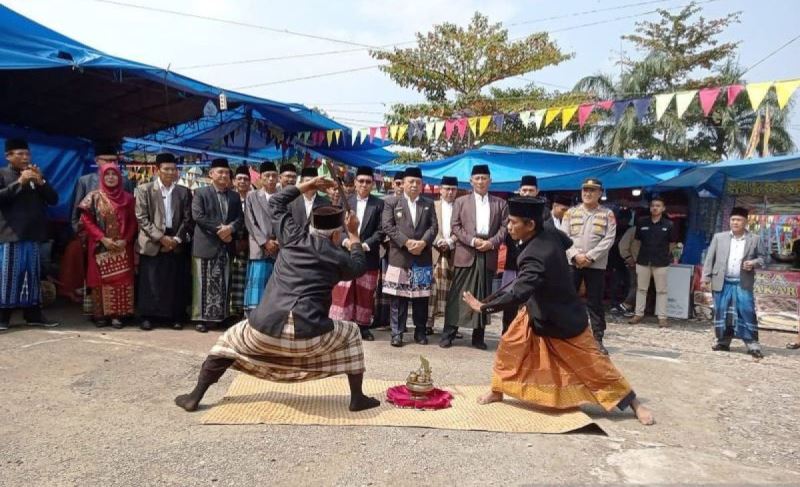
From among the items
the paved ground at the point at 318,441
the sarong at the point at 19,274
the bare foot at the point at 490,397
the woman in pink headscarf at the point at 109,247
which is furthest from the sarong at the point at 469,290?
the sarong at the point at 19,274

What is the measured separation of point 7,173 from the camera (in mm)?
5660

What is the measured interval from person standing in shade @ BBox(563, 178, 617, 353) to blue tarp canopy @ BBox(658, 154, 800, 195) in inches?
126

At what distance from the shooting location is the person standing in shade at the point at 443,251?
20.6 feet

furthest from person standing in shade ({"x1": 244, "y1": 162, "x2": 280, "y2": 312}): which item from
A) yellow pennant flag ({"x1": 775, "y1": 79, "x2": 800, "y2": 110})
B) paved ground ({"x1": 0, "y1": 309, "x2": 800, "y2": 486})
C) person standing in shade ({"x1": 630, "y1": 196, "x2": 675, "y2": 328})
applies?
yellow pennant flag ({"x1": 775, "y1": 79, "x2": 800, "y2": 110})

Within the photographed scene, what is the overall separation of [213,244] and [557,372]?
379 centimetres

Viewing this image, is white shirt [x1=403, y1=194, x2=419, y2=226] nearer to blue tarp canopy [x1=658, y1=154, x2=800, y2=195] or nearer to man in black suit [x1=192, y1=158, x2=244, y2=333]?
man in black suit [x1=192, y1=158, x2=244, y2=333]

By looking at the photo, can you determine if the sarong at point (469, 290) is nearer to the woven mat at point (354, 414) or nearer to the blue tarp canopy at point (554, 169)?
the woven mat at point (354, 414)

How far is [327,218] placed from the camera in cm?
375

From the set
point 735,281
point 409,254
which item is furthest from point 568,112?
point 409,254

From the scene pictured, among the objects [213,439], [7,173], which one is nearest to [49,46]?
[7,173]

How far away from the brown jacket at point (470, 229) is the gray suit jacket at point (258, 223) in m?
1.90

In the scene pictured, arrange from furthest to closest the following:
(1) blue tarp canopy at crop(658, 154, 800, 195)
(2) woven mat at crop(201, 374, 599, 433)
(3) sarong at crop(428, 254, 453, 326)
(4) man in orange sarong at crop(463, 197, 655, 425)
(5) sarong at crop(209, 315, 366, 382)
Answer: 1. (1) blue tarp canopy at crop(658, 154, 800, 195)
2. (3) sarong at crop(428, 254, 453, 326)
3. (4) man in orange sarong at crop(463, 197, 655, 425)
4. (2) woven mat at crop(201, 374, 599, 433)
5. (5) sarong at crop(209, 315, 366, 382)

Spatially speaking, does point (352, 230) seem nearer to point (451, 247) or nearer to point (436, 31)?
point (451, 247)

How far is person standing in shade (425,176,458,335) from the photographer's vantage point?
6273 mm
